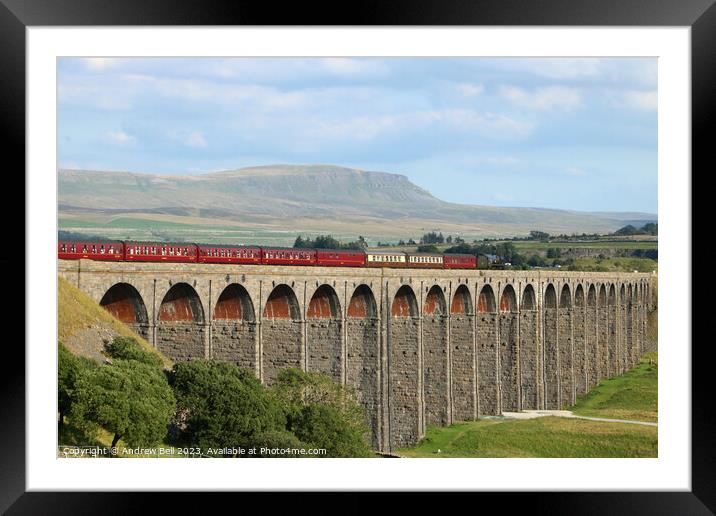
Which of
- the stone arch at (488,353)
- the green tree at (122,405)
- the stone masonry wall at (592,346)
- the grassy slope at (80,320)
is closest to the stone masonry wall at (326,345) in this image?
the grassy slope at (80,320)

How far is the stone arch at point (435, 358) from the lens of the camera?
46.8m

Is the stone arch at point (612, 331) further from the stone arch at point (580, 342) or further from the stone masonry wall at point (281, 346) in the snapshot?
the stone masonry wall at point (281, 346)

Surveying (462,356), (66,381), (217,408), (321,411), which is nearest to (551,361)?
(462,356)

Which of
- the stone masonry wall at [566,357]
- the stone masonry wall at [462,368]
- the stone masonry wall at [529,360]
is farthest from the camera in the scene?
the stone masonry wall at [566,357]

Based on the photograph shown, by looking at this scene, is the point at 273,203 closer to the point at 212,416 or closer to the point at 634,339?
the point at 634,339

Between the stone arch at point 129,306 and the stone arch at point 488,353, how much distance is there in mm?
27552

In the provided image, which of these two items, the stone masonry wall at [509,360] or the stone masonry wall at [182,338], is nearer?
the stone masonry wall at [182,338]

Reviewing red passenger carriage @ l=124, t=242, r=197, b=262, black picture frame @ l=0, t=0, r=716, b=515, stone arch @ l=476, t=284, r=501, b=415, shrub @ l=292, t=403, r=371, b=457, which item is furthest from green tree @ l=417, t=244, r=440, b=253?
black picture frame @ l=0, t=0, r=716, b=515

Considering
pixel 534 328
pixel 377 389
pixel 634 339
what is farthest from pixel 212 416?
pixel 634 339

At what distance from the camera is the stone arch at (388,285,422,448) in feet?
141

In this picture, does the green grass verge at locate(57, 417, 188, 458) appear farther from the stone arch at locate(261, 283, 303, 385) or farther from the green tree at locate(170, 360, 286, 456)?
the stone arch at locate(261, 283, 303, 385)

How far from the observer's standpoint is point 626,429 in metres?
40.9

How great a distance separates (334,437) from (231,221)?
12529cm

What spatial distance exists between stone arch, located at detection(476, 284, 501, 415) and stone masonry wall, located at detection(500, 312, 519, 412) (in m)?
1.45
